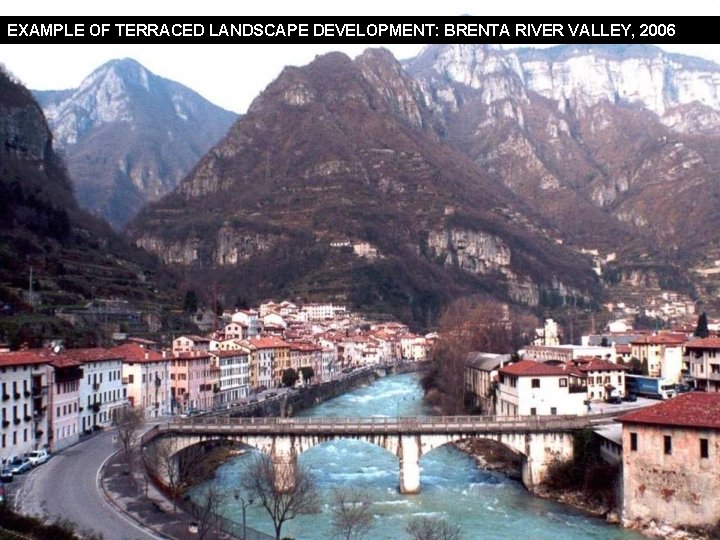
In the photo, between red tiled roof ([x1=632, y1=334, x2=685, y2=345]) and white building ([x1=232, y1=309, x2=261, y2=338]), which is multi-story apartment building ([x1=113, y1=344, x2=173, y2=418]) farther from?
white building ([x1=232, y1=309, x2=261, y2=338])

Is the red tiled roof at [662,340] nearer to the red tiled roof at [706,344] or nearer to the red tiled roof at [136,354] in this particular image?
the red tiled roof at [706,344]

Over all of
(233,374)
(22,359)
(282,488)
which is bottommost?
(282,488)

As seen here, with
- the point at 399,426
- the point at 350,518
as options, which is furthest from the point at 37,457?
the point at 399,426

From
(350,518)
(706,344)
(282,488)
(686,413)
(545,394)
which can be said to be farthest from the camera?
(706,344)

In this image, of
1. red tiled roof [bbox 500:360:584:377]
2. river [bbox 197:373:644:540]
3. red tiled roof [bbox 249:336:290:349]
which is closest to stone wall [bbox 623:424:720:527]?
river [bbox 197:373:644:540]

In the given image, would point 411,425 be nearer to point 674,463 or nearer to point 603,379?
point 674,463

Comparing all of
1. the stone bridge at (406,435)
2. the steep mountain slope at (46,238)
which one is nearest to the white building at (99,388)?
the stone bridge at (406,435)
